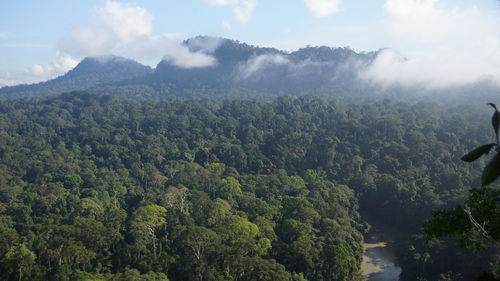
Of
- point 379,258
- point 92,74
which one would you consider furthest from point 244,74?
point 379,258

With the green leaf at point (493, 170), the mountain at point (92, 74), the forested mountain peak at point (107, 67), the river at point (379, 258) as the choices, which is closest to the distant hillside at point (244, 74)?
the mountain at point (92, 74)

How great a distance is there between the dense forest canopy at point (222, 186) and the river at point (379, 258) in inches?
47.6

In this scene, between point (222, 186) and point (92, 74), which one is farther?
point (92, 74)

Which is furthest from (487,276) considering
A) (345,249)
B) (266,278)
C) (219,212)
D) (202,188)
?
(202,188)

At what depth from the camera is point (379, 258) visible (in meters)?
27.8

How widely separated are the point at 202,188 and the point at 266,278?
59.4 ft

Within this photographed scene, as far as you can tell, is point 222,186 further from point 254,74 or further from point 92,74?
point 92,74

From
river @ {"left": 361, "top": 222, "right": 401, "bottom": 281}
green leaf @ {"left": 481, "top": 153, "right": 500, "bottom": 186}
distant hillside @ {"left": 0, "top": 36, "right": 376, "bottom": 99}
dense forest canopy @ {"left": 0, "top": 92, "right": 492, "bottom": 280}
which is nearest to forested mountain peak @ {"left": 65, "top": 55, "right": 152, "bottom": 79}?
distant hillside @ {"left": 0, "top": 36, "right": 376, "bottom": 99}

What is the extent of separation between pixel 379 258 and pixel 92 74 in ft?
497

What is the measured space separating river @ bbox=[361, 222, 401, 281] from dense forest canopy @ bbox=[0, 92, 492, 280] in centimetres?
121

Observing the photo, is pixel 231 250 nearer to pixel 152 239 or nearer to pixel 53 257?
pixel 152 239

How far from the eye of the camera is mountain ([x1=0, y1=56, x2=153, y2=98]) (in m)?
144

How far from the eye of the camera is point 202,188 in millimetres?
36062

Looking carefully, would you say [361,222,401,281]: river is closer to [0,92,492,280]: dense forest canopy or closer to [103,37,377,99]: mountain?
[0,92,492,280]: dense forest canopy
